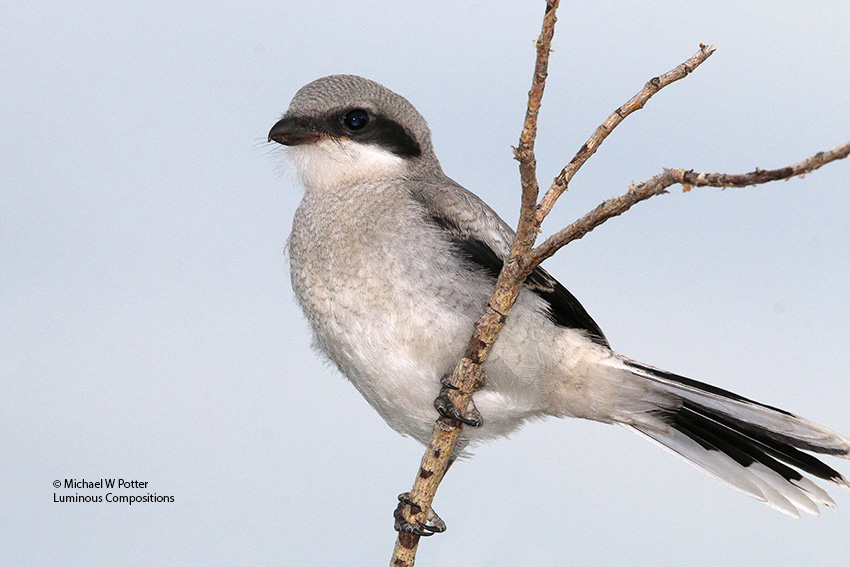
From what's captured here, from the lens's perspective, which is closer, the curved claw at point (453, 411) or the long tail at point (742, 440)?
the curved claw at point (453, 411)

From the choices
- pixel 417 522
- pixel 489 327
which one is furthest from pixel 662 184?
pixel 417 522

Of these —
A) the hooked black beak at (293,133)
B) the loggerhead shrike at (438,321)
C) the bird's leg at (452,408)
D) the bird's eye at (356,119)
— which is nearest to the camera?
the bird's leg at (452,408)

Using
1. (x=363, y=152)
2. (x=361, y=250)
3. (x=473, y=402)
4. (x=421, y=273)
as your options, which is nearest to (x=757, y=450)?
(x=473, y=402)

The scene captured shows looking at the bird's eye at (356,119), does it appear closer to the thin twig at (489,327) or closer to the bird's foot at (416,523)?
the thin twig at (489,327)

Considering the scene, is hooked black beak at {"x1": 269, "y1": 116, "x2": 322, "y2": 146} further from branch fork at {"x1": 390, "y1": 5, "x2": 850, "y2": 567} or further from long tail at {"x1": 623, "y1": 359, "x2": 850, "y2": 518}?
long tail at {"x1": 623, "y1": 359, "x2": 850, "y2": 518}

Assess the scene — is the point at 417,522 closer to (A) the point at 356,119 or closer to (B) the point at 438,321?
(B) the point at 438,321

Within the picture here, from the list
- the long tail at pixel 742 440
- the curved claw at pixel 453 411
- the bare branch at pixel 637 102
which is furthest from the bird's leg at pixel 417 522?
the bare branch at pixel 637 102

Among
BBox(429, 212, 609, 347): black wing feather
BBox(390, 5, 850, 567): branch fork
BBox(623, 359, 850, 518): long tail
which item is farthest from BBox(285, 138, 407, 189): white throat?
BBox(623, 359, 850, 518): long tail
